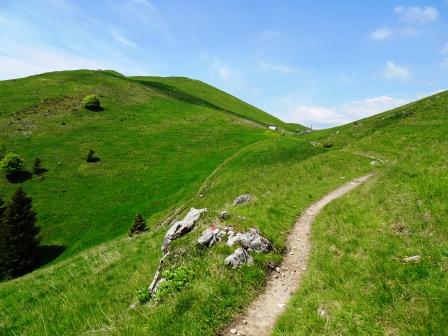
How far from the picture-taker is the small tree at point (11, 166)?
61.2 metres

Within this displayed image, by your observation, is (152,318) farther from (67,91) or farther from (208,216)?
(67,91)

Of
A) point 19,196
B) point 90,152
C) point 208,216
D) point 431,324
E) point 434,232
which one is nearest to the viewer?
point 431,324

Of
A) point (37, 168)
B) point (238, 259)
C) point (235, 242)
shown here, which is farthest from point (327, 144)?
point (37, 168)

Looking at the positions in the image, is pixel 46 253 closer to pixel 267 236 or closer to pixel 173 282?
pixel 267 236

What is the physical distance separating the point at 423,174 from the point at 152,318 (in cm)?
1576

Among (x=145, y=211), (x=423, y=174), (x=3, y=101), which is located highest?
(x=3, y=101)

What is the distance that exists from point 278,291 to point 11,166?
210 feet

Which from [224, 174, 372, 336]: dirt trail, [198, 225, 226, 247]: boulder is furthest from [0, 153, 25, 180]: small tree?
[224, 174, 372, 336]: dirt trail

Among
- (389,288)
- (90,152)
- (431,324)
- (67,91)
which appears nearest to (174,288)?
(389,288)

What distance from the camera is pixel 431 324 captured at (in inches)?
267

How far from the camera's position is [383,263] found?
10547mm

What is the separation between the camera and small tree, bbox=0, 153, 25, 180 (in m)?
61.2

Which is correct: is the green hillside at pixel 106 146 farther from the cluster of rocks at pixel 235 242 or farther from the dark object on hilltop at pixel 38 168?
the cluster of rocks at pixel 235 242

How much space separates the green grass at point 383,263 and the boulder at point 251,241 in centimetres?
191
